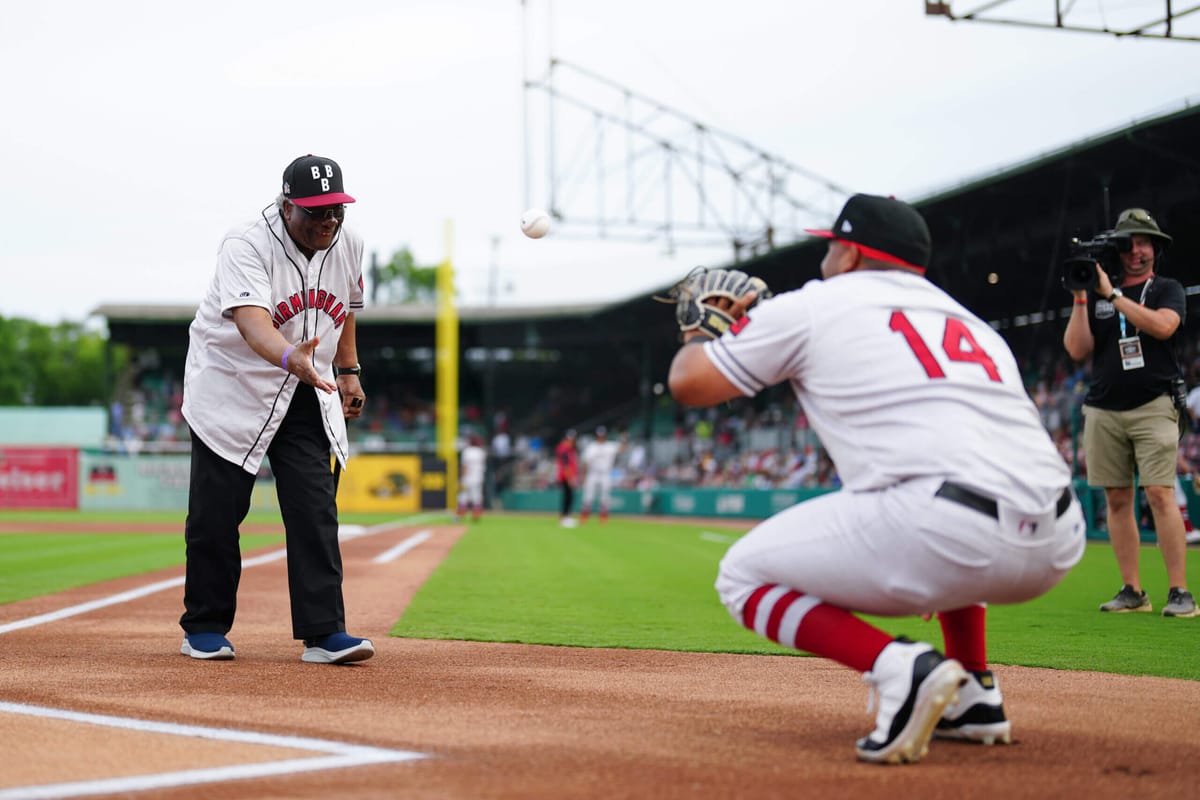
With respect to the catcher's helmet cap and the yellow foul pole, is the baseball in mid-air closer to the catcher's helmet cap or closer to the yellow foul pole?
the catcher's helmet cap

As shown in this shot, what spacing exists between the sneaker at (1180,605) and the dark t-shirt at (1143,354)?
1.04 metres

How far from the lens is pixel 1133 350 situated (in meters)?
6.64

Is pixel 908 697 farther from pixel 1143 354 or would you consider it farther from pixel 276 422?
pixel 1143 354

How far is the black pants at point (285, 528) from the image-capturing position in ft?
16.1

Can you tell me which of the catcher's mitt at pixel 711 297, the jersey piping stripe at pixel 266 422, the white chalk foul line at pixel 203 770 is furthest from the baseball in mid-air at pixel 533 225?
the white chalk foul line at pixel 203 770

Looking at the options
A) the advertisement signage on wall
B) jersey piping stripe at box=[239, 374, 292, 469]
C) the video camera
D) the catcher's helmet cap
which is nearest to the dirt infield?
jersey piping stripe at box=[239, 374, 292, 469]

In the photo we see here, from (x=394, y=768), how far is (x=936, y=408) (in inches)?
61.7

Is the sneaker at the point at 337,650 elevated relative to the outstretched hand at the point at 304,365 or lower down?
lower down

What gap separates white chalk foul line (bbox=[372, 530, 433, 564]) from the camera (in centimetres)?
1258

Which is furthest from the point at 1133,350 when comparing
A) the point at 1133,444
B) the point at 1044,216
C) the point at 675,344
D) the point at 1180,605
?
the point at 675,344

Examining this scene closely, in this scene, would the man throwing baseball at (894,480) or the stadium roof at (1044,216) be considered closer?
the man throwing baseball at (894,480)

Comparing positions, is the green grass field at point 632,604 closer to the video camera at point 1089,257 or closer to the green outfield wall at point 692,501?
the video camera at point 1089,257

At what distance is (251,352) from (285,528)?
75 centimetres

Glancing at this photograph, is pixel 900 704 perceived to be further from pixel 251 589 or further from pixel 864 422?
pixel 251 589
